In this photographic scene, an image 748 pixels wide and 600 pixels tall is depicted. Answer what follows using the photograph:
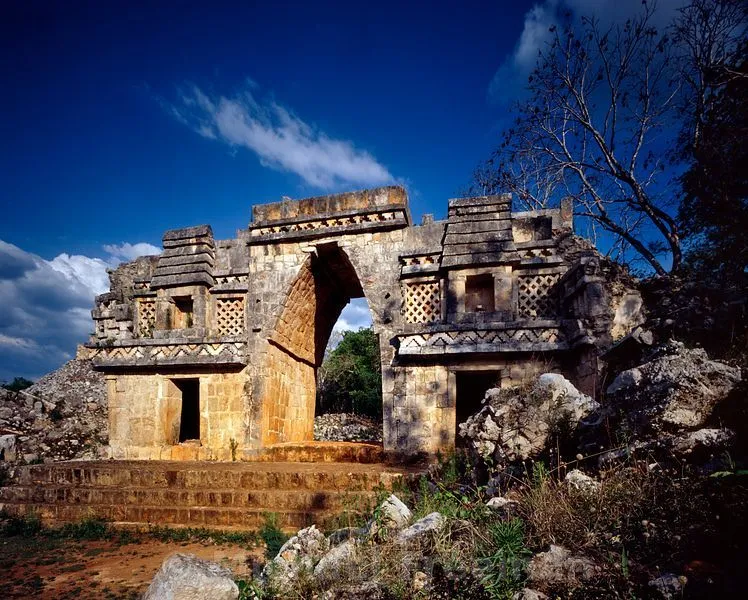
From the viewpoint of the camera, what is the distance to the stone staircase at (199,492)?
5.76m

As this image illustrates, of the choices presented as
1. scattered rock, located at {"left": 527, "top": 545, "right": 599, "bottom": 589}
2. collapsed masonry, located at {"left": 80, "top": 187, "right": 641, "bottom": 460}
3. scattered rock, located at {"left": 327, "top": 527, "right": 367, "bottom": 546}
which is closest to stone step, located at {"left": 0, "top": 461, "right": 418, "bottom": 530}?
collapsed masonry, located at {"left": 80, "top": 187, "right": 641, "bottom": 460}

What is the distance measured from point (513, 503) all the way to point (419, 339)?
14.3 feet

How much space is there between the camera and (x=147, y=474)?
21.7 ft

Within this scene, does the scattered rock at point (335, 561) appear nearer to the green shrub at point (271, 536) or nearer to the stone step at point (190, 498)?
the green shrub at point (271, 536)

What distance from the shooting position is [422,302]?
797cm

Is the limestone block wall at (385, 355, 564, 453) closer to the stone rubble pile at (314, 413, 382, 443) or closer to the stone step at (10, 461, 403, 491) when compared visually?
the stone step at (10, 461, 403, 491)

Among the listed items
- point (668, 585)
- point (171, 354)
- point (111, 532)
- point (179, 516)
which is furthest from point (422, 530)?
point (171, 354)

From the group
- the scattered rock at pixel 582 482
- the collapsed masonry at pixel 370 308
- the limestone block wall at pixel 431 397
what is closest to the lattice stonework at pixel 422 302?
the collapsed masonry at pixel 370 308

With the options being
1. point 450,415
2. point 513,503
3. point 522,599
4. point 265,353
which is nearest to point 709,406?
point 513,503

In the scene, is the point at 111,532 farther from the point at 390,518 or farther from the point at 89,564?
the point at 390,518

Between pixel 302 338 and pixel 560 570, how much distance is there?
8.18 m

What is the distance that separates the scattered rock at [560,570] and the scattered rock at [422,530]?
0.76m

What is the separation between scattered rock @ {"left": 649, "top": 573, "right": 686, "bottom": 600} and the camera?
187cm

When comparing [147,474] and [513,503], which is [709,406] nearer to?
[513,503]
